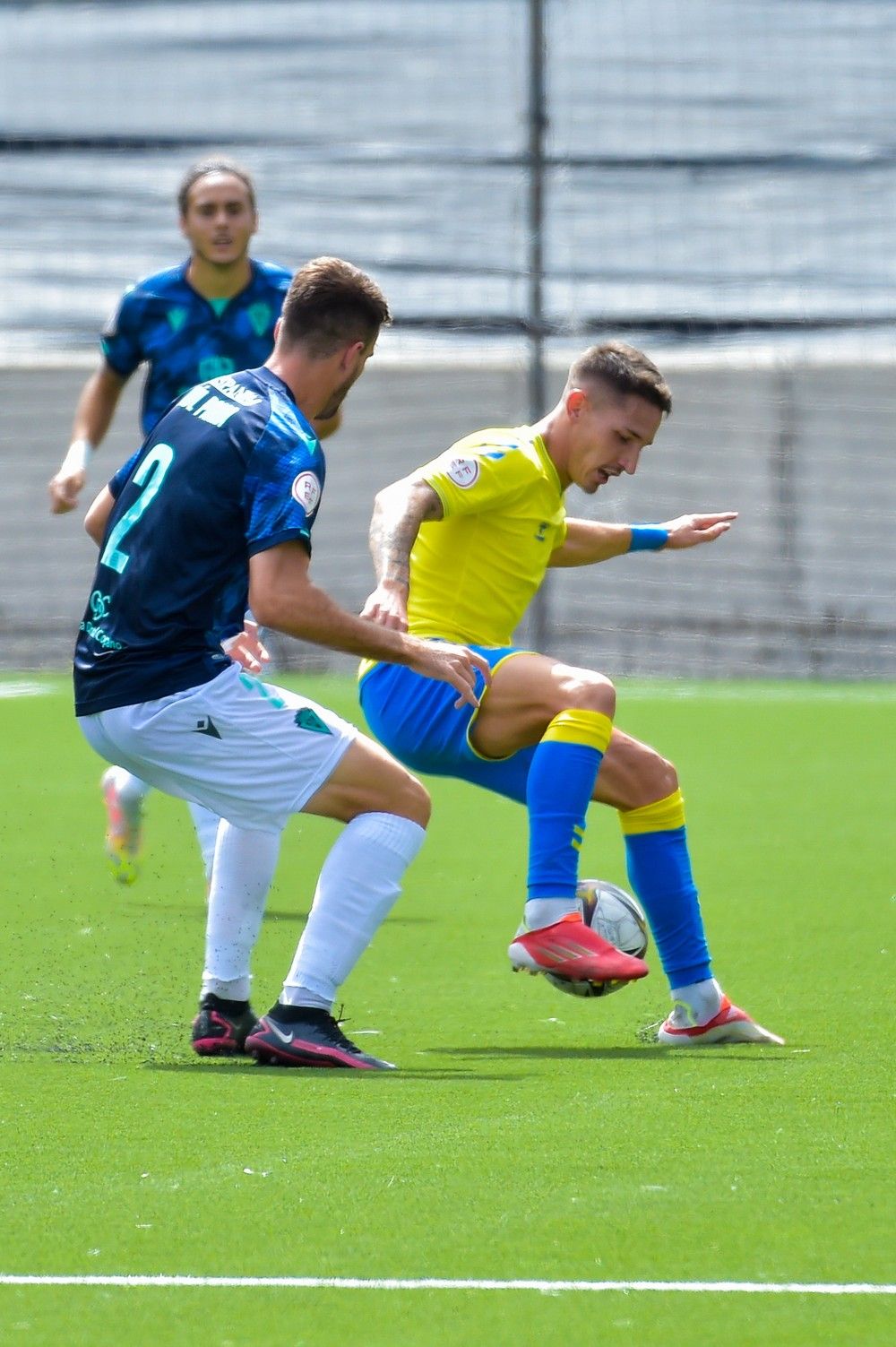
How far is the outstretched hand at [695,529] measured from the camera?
5.18 metres

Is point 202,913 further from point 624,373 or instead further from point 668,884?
point 624,373

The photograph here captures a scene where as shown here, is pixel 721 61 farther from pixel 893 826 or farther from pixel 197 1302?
pixel 197 1302

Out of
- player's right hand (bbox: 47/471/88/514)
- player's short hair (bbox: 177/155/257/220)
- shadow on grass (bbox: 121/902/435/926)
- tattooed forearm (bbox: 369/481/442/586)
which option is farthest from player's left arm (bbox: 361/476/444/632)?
player's short hair (bbox: 177/155/257/220)

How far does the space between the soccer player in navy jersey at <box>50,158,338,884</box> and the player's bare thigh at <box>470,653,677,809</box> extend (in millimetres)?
1729

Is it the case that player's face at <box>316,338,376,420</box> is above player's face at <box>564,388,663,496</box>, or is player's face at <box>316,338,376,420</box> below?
above

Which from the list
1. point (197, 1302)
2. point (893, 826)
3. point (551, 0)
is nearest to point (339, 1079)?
point (197, 1302)

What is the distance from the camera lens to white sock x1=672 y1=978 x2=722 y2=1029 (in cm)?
431

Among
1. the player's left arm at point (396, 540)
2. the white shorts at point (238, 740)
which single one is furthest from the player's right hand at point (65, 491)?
the white shorts at point (238, 740)

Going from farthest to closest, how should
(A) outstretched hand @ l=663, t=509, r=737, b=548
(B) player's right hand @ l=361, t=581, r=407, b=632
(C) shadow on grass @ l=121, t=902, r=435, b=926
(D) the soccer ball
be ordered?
1. (C) shadow on grass @ l=121, t=902, r=435, b=926
2. (A) outstretched hand @ l=663, t=509, r=737, b=548
3. (D) the soccer ball
4. (B) player's right hand @ l=361, t=581, r=407, b=632

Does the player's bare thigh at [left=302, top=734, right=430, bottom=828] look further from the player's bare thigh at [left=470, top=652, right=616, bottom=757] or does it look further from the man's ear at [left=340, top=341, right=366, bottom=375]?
the man's ear at [left=340, top=341, right=366, bottom=375]

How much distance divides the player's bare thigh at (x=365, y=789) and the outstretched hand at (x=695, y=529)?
4.22ft

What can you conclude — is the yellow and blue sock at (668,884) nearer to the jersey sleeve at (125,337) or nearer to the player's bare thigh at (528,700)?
the player's bare thigh at (528,700)

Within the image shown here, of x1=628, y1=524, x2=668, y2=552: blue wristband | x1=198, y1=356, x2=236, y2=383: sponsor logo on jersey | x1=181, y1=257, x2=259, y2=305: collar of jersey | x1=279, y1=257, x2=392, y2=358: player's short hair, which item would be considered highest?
x1=279, y1=257, x2=392, y2=358: player's short hair

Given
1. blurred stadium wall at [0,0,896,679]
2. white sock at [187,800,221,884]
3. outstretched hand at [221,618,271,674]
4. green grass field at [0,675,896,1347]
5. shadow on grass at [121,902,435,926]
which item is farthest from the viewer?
blurred stadium wall at [0,0,896,679]
